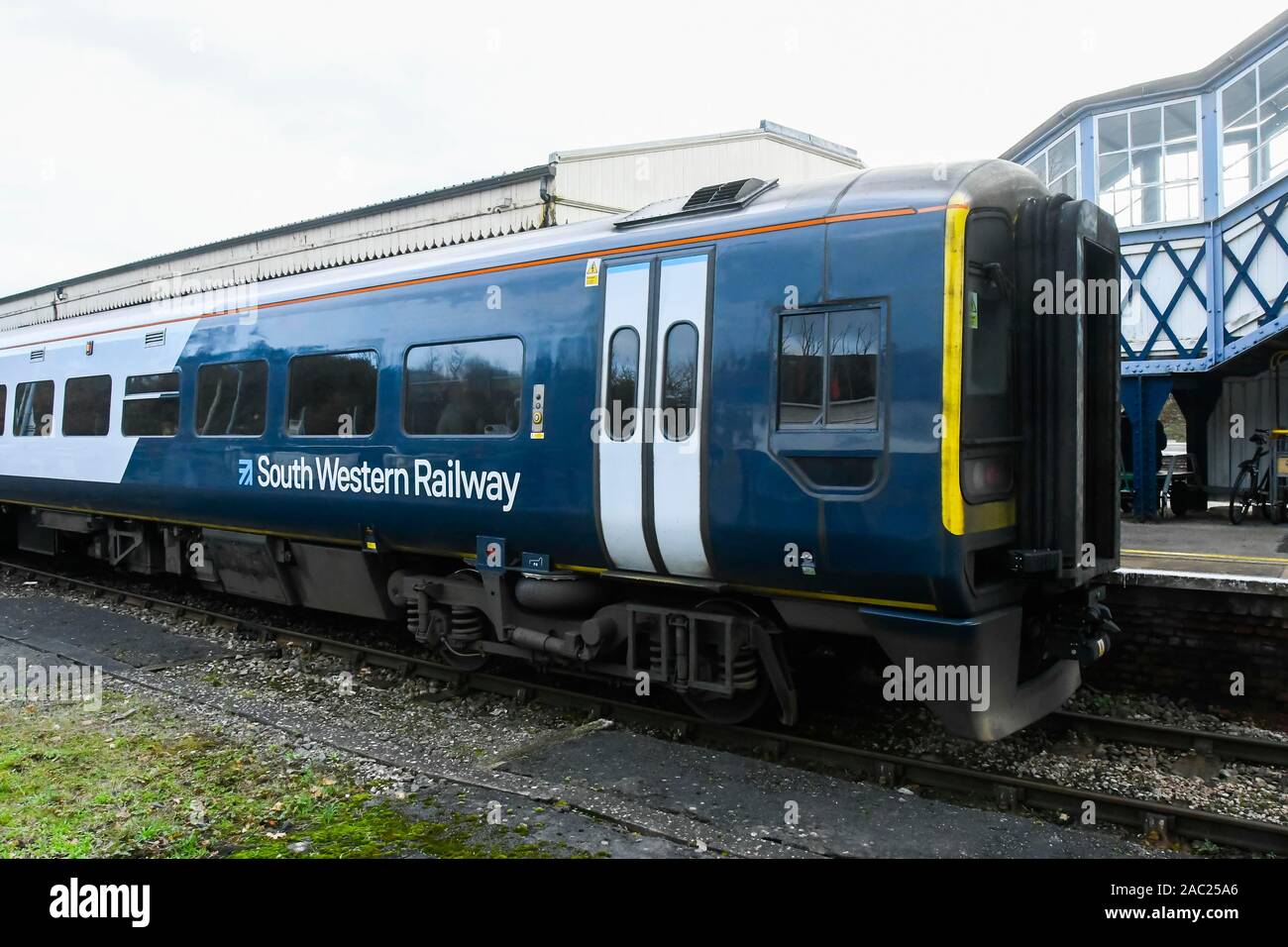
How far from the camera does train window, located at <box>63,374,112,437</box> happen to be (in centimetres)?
1038

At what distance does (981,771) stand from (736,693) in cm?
152

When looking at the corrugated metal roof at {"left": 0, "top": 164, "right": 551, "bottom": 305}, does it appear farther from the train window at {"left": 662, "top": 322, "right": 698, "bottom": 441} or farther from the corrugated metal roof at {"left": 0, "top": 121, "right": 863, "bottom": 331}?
the train window at {"left": 662, "top": 322, "right": 698, "bottom": 441}

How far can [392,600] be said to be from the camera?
25.1 ft

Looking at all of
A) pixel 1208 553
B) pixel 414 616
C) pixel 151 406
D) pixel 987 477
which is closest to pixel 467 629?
pixel 414 616

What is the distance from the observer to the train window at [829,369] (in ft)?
15.9

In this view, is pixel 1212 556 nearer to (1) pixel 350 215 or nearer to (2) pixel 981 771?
(2) pixel 981 771

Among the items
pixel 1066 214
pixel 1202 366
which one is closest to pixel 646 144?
pixel 1202 366

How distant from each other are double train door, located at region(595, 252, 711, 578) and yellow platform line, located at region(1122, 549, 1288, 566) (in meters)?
5.42

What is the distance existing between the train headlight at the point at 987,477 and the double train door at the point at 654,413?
144cm

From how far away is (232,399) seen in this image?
8.54 meters

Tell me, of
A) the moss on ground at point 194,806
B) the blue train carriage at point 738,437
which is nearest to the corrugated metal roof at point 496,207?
the blue train carriage at point 738,437

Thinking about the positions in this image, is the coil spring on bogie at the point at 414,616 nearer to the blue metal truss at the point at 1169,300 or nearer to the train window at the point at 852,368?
the train window at the point at 852,368

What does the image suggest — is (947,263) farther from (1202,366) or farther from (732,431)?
(1202,366)
